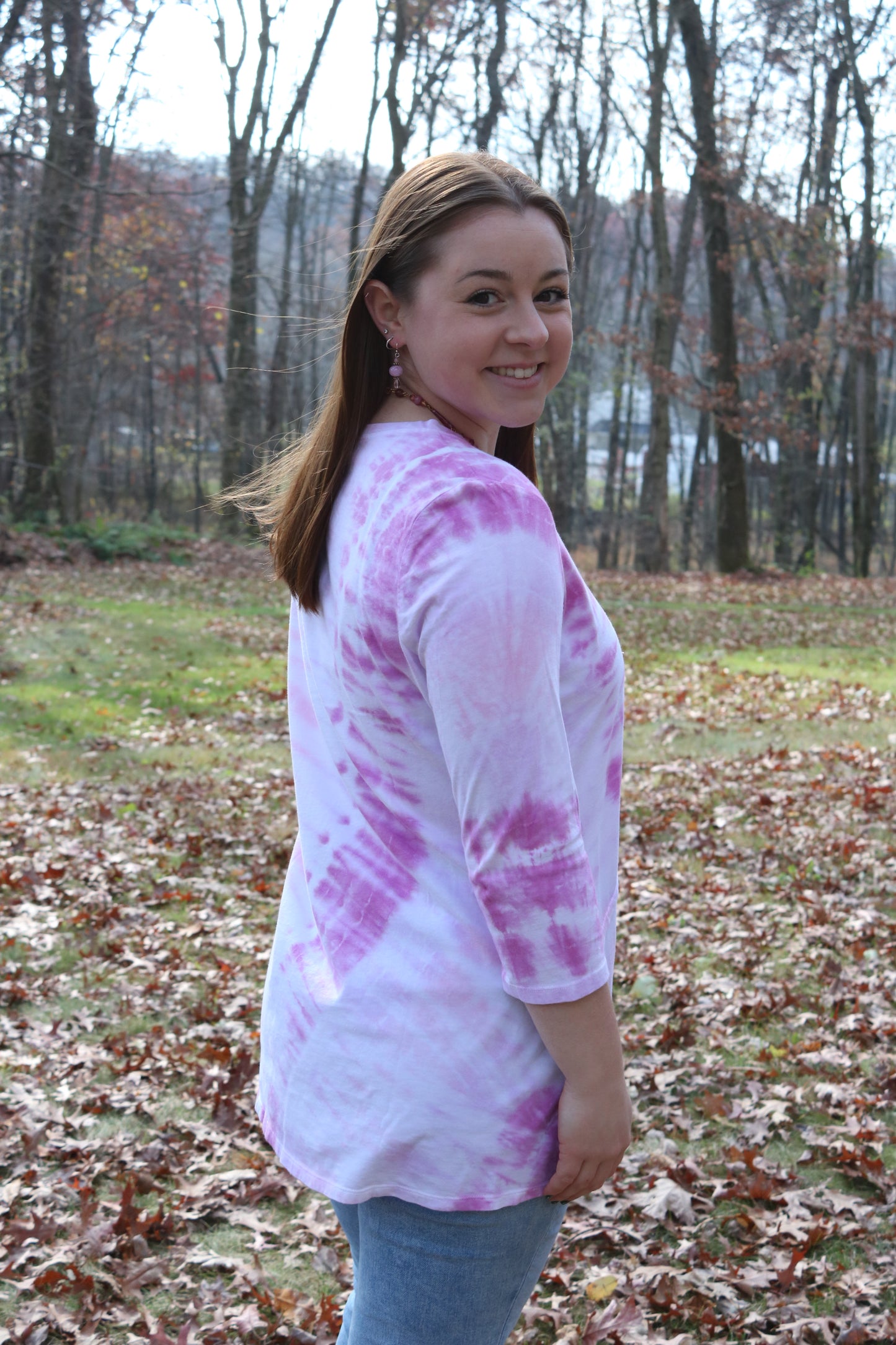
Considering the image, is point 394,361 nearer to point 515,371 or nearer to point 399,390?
point 399,390

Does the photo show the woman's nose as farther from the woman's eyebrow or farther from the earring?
the earring

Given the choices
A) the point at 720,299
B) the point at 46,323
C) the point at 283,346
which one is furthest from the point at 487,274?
the point at 283,346

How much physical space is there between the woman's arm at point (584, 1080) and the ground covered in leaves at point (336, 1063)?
7.23 feet

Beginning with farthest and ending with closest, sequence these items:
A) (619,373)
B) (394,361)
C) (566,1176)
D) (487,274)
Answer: (619,373), (394,361), (487,274), (566,1176)

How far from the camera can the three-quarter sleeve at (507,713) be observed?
1.34 meters

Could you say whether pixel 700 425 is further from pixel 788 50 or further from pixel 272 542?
pixel 272 542

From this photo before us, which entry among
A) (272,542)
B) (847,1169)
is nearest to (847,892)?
(847,1169)

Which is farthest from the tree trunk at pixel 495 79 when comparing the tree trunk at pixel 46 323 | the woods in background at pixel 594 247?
the tree trunk at pixel 46 323

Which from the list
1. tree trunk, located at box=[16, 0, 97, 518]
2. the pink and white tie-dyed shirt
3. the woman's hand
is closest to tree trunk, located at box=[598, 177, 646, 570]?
tree trunk, located at box=[16, 0, 97, 518]

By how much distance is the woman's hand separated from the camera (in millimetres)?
1437

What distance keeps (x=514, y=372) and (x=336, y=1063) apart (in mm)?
969

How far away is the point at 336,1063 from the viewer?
154 cm

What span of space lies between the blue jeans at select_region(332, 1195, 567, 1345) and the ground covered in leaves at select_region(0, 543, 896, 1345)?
207cm

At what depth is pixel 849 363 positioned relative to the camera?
33156mm
